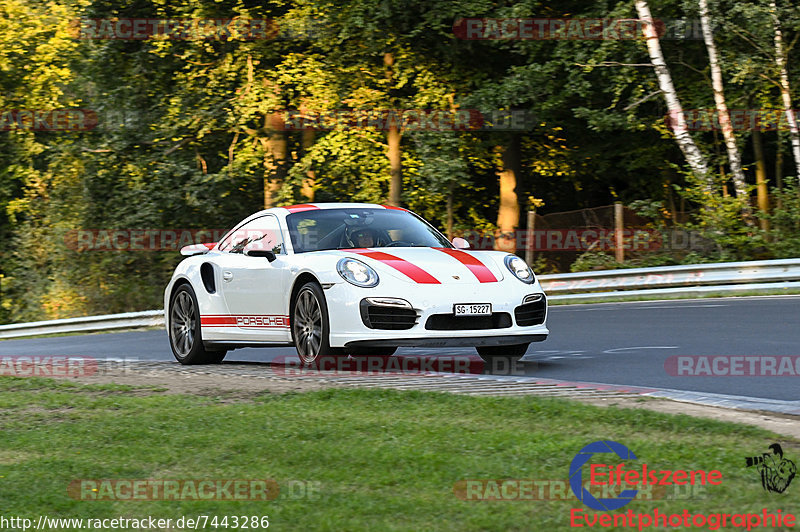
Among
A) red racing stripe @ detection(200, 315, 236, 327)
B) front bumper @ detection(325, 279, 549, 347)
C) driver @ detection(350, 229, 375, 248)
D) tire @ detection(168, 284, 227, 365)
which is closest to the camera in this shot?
front bumper @ detection(325, 279, 549, 347)

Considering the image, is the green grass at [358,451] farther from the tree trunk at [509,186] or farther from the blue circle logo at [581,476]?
the tree trunk at [509,186]

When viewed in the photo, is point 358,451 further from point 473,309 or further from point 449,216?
point 449,216

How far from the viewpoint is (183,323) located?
12.6 m

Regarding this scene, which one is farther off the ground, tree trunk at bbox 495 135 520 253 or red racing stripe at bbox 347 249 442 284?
tree trunk at bbox 495 135 520 253

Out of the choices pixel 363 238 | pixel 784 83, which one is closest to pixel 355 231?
pixel 363 238

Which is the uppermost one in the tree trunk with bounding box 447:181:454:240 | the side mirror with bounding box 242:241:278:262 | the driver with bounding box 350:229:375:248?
the tree trunk with bounding box 447:181:454:240

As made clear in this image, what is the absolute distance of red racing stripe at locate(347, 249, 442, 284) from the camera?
1016 centimetres

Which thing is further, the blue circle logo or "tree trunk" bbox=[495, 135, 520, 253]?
"tree trunk" bbox=[495, 135, 520, 253]

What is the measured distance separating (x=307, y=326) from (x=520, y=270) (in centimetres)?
189

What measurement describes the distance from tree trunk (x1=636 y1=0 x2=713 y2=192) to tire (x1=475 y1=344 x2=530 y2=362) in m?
15.4

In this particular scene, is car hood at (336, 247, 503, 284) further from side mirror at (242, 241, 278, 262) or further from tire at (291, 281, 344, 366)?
side mirror at (242, 241, 278, 262)

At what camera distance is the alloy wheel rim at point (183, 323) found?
12.5 metres

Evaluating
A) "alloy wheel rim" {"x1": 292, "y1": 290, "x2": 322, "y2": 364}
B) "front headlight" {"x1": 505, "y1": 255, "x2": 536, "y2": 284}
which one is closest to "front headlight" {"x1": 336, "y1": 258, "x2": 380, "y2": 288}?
"alloy wheel rim" {"x1": 292, "y1": 290, "x2": 322, "y2": 364}

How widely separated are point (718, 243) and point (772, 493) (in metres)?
19.2
